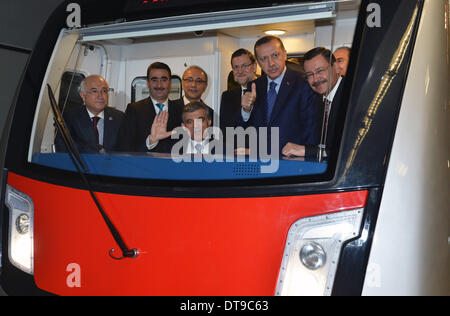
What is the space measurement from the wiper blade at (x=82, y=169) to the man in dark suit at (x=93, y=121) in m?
0.08

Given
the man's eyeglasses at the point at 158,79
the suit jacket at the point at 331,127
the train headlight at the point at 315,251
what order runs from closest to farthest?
the train headlight at the point at 315,251
the suit jacket at the point at 331,127
the man's eyeglasses at the point at 158,79

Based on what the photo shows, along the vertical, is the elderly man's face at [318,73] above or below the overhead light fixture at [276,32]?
below

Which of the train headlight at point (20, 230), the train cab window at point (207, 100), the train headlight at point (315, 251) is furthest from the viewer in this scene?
the train headlight at point (20, 230)

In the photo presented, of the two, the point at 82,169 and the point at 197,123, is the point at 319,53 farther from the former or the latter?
the point at 82,169

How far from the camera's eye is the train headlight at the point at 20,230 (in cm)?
250

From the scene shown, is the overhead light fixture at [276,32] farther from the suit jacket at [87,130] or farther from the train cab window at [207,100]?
the suit jacket at [87,130]

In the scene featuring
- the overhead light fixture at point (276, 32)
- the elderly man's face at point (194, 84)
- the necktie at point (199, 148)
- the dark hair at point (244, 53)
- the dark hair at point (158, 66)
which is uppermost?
the overhead light fixture at point (276, 32)

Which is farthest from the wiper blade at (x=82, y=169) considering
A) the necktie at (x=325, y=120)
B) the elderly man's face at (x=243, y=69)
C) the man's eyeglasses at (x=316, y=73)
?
the man's eyeglasses at (x=316, y=73)

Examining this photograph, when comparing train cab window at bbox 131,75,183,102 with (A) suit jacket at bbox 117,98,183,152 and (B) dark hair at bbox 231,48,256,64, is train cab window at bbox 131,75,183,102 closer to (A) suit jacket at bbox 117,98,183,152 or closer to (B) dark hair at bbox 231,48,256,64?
(A) suit jacket at bbox 117,98,183,152

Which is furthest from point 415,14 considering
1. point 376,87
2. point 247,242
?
point 247,242

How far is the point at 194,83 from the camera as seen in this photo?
3307mm

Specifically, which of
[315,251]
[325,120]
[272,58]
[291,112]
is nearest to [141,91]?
[272,58]

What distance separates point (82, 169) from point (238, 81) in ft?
3.53
